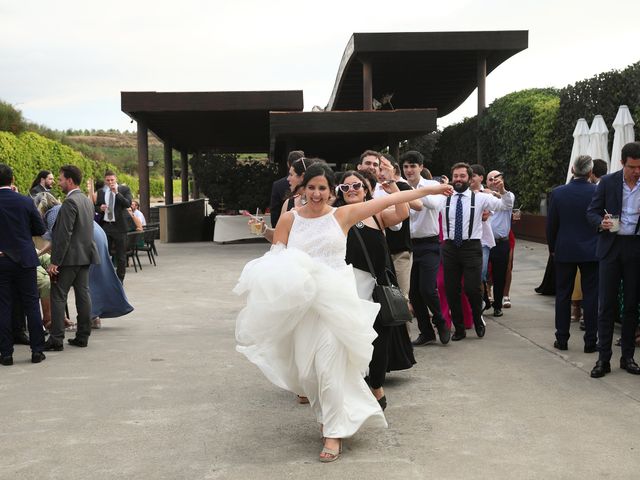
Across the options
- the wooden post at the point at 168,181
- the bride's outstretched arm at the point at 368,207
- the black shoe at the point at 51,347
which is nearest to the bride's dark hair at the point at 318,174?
the bride's outstretched arm at the point at 368,207

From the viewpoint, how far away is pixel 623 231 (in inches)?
260

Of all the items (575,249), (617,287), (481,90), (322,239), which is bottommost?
(617,287)

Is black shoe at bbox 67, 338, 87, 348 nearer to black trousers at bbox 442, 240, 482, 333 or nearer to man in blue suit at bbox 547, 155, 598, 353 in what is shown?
black trousers at bbox 442, 240, 482, 333

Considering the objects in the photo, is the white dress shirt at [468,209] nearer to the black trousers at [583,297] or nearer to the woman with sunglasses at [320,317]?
the black trousers at [583,297]

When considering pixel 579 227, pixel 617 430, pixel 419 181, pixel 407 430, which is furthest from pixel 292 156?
pixel 617 430

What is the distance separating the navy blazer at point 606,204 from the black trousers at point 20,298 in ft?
17.1

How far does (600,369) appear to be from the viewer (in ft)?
21.7

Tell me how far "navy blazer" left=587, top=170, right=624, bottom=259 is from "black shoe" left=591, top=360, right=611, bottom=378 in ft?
2.94

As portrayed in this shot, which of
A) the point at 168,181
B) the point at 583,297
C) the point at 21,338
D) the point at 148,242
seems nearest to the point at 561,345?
the point at 583,297

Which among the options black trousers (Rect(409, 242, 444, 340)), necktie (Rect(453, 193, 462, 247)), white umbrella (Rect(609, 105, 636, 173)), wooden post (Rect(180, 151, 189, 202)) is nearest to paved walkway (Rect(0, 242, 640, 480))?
black trousers (Rect(409, 242, 444, 340))

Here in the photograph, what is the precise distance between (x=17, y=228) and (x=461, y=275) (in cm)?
457

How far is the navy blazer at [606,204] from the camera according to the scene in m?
6.71

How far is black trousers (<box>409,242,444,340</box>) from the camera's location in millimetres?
8141

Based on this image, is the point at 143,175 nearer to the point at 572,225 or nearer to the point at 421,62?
the point at 421,62
